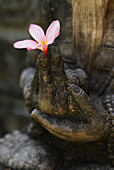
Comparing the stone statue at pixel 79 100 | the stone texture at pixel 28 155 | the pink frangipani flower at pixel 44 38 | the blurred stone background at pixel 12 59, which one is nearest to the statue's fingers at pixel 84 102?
the stone statue at pixel 79 100

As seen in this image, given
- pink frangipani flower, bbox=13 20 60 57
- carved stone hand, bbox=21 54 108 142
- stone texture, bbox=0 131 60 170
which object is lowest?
stone texture, bbox=0 131 60 170

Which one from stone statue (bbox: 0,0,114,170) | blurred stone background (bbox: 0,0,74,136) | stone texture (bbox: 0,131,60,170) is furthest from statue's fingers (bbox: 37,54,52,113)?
blurred stone background (bbox: 0,0,74,136)

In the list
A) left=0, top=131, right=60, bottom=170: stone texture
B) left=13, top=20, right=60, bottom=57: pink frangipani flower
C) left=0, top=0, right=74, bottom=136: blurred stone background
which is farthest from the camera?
left=0, top=0, right=74, bottom=136: blurred stone background

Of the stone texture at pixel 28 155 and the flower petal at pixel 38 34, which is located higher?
the flower petal at pixel 38 34

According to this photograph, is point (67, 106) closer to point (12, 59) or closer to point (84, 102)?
point (84, 102)

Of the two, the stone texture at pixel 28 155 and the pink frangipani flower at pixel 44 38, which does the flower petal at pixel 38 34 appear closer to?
the pink frangipani flower at pixel 44 38

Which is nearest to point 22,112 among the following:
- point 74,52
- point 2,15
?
point 2,15

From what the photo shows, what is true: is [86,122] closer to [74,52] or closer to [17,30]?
[74,52]

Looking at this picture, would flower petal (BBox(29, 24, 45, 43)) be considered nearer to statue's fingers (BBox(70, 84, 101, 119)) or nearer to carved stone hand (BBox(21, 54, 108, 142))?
carved stone hand (BBox(21, 54, 108, 142))
